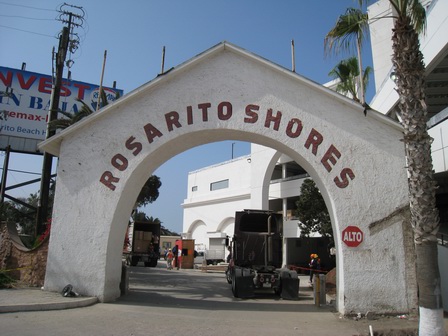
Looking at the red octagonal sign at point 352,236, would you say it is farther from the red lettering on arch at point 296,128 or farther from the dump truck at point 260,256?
the dump truck at point 260,256

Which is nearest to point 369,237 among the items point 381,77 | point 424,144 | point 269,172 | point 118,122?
point 424,144

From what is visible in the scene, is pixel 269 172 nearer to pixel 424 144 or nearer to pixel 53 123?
pixel 53 123

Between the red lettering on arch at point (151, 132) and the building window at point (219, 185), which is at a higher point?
the building window at point (219, 185)

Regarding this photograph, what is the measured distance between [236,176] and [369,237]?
28982 millimetres

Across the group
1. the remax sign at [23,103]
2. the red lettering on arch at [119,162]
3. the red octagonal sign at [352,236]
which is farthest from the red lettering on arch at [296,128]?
the remax sign at [23,103]

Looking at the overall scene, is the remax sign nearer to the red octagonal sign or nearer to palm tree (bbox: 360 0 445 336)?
the red octagonal sign

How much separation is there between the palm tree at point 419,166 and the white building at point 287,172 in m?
3.38

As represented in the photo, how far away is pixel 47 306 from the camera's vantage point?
9.69 metres

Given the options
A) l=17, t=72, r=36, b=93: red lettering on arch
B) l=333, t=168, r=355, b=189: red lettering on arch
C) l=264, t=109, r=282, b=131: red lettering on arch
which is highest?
l=17, t=72, r=36, b=93: red lettering on arch

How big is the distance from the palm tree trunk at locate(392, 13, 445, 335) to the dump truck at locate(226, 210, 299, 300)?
6.97m

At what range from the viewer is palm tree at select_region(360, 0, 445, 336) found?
7.39m

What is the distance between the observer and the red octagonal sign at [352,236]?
1039 centimetres

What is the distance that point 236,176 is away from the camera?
1547 inches

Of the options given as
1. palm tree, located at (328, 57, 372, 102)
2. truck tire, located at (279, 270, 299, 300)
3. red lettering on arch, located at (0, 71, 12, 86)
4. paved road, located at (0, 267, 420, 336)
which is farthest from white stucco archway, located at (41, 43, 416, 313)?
red lettering on arch, located at (0, 71, 12, 86)
